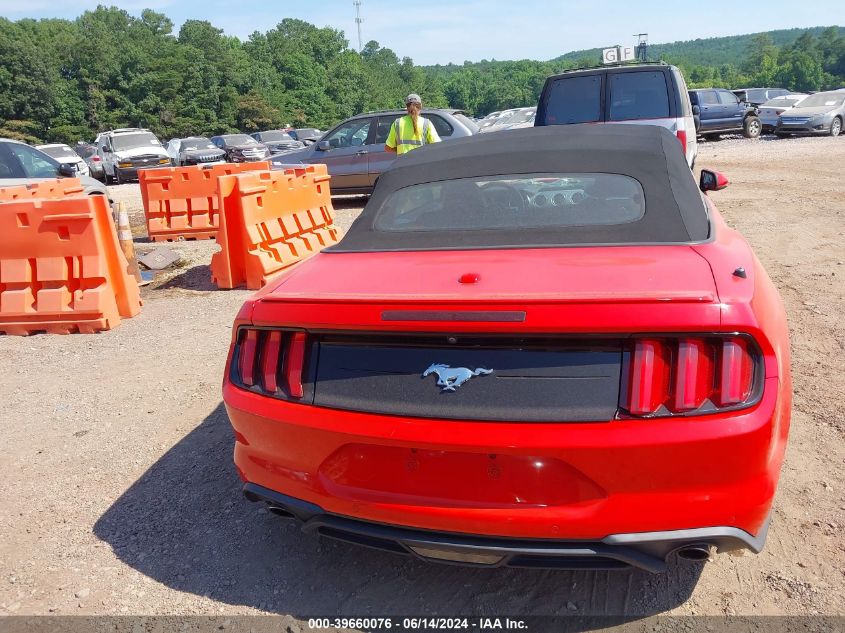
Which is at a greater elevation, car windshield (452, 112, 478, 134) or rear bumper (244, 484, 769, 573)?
car windshield (452, 112, 478, 134)

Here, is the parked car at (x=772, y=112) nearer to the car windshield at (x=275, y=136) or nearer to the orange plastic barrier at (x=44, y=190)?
the car windshield at (x=275, y=136)

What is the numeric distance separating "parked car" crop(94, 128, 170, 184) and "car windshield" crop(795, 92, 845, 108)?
24.2m

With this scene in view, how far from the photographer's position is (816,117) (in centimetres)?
2497

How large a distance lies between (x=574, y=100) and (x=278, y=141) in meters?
27.4

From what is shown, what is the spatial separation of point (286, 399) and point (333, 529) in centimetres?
49

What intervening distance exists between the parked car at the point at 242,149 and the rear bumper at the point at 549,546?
96.0 ft

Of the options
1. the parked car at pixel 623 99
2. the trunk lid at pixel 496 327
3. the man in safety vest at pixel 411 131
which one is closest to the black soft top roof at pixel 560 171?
the trunk lid at pixel 496 327

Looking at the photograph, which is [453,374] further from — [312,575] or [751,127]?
[751,127]

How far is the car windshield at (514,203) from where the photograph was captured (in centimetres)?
304

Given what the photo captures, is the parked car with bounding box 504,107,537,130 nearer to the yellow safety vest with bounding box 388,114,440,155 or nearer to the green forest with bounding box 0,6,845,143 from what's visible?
the yellow safety vest with bounding box 388,114,440,155

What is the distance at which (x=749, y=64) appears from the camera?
142 metres

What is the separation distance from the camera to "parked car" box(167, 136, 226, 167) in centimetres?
2975

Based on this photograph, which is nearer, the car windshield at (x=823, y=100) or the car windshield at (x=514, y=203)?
the car windshield at (x=514, y=203)

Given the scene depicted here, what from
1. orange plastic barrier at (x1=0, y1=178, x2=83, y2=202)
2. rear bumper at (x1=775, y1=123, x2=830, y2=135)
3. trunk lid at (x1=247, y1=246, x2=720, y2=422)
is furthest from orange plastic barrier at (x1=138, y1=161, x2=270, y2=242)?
rear bumper at (x1=775, y1=123, x2=830, y2=135)
